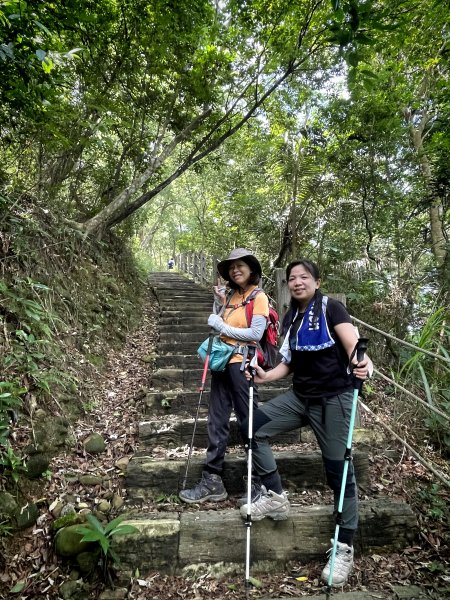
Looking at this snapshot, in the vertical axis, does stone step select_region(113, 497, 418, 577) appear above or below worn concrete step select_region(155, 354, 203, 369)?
below

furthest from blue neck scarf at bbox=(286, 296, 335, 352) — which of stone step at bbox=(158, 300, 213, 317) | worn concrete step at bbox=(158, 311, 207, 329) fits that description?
stone step at bbox=(158, 300, 213, 317)

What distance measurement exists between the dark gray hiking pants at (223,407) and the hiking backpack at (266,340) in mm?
197

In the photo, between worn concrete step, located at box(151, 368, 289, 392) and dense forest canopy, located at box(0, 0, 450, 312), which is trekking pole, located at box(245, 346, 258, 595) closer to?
worn concrete step, located at box(151, 368, 289, 392)

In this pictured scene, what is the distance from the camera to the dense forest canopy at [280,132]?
4934 millimetres

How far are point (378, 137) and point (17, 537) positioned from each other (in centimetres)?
741

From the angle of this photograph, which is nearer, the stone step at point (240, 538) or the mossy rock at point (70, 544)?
the mossy rock at point (70, 544)

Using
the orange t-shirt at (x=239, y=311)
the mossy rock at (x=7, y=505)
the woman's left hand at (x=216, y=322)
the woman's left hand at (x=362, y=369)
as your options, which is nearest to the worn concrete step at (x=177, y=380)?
the orange t-shirt at (x=239, y=311)

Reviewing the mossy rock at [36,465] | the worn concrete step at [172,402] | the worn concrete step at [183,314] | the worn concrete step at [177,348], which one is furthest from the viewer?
the worn concrete step at [183,314]

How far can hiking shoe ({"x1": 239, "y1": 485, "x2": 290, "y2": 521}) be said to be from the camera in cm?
246

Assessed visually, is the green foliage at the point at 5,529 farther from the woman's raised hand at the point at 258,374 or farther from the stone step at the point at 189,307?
the stone step at the point at 189,307

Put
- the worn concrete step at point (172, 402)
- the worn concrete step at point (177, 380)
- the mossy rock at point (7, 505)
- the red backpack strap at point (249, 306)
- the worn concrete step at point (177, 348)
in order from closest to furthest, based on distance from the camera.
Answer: the mossy rock at point (7, 505)
the red backpack strap at point (249, 306)
the worn concrete step at point (172, 402)
the worn concrete step at point (177, 380)
the worn concrete step at point (177, 348)

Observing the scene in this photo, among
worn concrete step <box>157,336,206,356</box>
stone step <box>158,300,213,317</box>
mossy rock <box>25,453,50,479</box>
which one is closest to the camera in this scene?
mossy rock <box>25,453,50,479</box>

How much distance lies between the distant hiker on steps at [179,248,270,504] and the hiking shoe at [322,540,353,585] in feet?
2.94

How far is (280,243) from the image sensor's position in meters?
7.92
